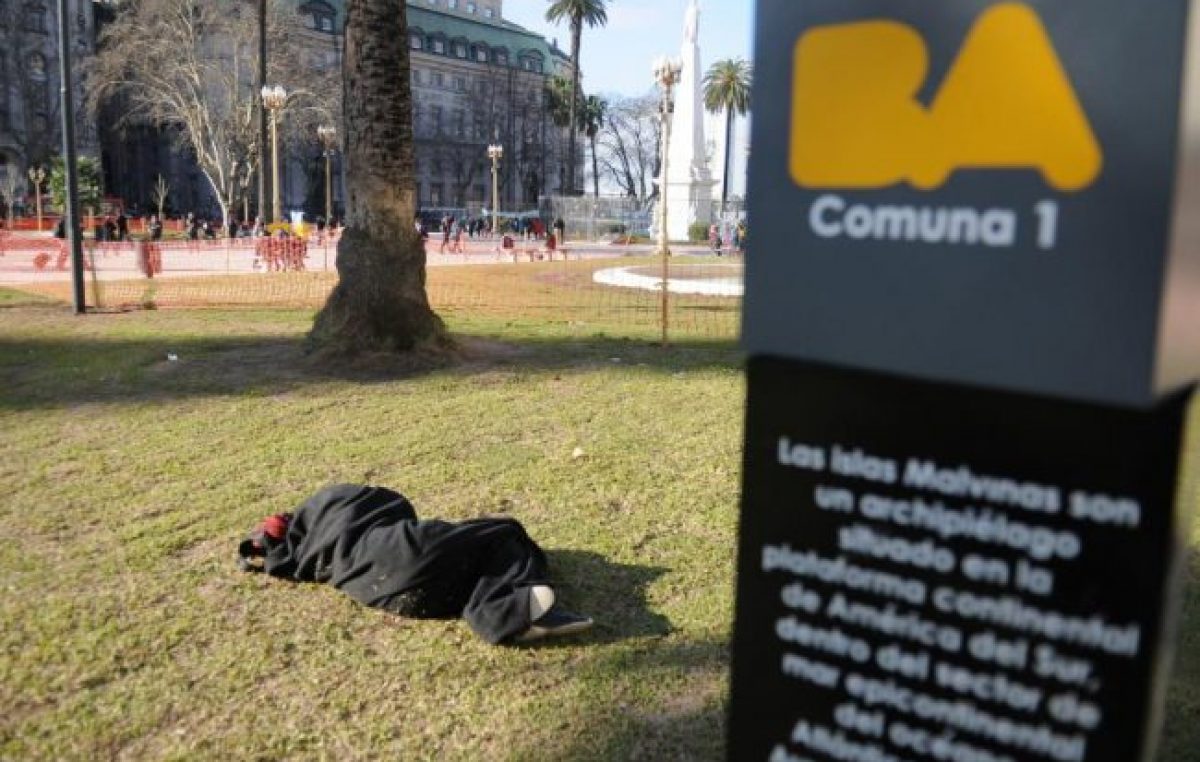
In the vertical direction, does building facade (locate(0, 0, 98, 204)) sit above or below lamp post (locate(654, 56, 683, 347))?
above

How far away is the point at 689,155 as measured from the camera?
46812 mm

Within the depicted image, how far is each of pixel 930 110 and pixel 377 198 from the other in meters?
8.08

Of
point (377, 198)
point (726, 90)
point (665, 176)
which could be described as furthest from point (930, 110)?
point (726, 90)

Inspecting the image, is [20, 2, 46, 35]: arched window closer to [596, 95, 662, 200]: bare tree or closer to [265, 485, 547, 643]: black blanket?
[596, 95, 662, 200]: bare tree

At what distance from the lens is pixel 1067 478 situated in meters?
1.24

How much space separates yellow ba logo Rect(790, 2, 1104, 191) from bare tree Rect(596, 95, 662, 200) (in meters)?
85.6

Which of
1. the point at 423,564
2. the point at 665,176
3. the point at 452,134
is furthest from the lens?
the point at 452,134

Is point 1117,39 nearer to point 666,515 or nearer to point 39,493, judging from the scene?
point 666,515

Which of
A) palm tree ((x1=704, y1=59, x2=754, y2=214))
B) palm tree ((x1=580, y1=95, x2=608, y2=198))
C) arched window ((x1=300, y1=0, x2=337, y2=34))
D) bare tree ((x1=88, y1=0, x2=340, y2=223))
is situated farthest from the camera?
arched window ((x1=300, y1=0, x2=337, y2=34))

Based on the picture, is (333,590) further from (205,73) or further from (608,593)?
(205,73)

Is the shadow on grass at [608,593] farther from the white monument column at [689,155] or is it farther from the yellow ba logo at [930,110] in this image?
A: the white monument column at [689,155]

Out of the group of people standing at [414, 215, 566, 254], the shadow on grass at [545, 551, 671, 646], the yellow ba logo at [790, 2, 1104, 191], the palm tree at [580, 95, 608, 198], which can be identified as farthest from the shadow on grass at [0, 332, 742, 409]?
the palm tree at [580, 95, 608, 198]

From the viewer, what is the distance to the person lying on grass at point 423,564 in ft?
11.7

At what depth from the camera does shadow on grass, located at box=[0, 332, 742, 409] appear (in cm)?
828
